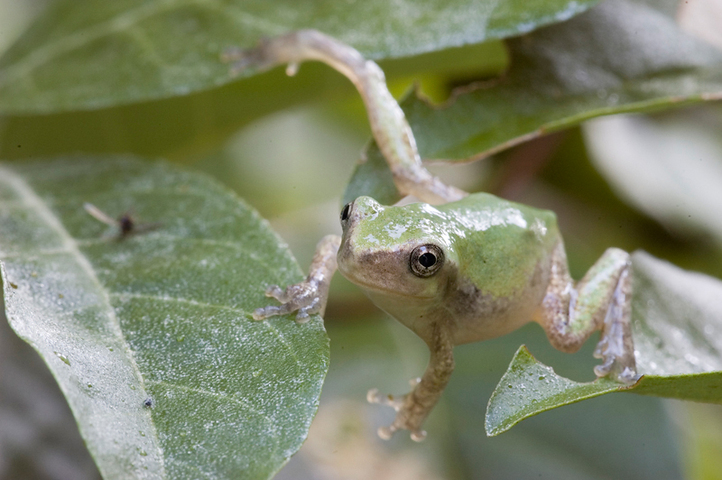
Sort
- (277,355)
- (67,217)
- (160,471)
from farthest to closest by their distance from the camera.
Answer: (67,217), (277,355), (160,471)

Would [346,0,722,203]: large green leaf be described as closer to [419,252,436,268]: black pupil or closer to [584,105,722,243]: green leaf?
[419,252,436,268]: black pupil

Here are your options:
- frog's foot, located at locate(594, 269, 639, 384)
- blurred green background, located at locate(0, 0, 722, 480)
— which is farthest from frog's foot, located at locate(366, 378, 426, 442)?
frog's foot, located at locate(594, 269, 639, 384)

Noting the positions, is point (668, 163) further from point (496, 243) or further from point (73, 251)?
point (73, 251)

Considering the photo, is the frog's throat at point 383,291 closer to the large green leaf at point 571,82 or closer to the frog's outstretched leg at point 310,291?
the frog's outstretched leg at point 310,291

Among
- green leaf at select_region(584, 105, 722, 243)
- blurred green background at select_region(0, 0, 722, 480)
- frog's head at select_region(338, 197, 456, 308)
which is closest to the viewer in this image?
frog's head at select_region(338, 197, 456, 308)

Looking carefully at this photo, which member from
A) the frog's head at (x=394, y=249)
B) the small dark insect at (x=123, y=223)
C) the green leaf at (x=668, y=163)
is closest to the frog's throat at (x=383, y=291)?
the frog's head at (x=394, y=249)

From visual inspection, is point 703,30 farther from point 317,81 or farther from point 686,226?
point 317,81

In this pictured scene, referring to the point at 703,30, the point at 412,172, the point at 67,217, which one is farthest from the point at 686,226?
the point at 67,217
